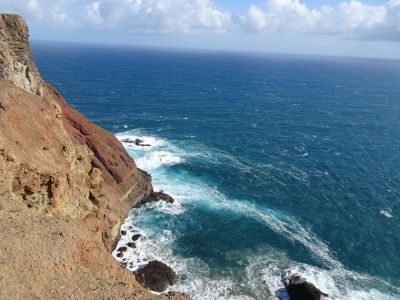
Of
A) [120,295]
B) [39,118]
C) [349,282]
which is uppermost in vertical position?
[39,118]

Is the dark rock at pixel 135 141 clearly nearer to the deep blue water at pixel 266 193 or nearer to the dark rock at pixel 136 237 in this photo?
the deep blue water at pixel 266 193

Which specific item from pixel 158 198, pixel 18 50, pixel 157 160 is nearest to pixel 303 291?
pixel 158 198

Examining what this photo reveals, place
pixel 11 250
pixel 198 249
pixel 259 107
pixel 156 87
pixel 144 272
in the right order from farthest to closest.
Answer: pixel 156 87 → pixel 259 107 → pixel 198 249 → pixel 144 272 → pixel 11 250

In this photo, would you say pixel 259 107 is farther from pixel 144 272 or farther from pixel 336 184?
pixel 144 272

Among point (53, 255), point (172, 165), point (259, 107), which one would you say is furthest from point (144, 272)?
point (259, 107)

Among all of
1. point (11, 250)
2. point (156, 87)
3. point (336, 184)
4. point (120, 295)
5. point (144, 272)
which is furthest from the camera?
point (156, 87)

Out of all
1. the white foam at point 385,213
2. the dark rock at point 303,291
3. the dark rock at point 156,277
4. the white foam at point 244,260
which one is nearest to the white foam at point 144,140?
the white foam at point 244,260

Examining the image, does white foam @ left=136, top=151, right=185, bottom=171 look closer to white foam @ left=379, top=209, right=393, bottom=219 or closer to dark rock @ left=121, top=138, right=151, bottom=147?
dark rock @ left=121, top=138, right=151, bottom=147

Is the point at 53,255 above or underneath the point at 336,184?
above

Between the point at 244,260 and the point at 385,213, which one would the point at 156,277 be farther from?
the point at 385,213
